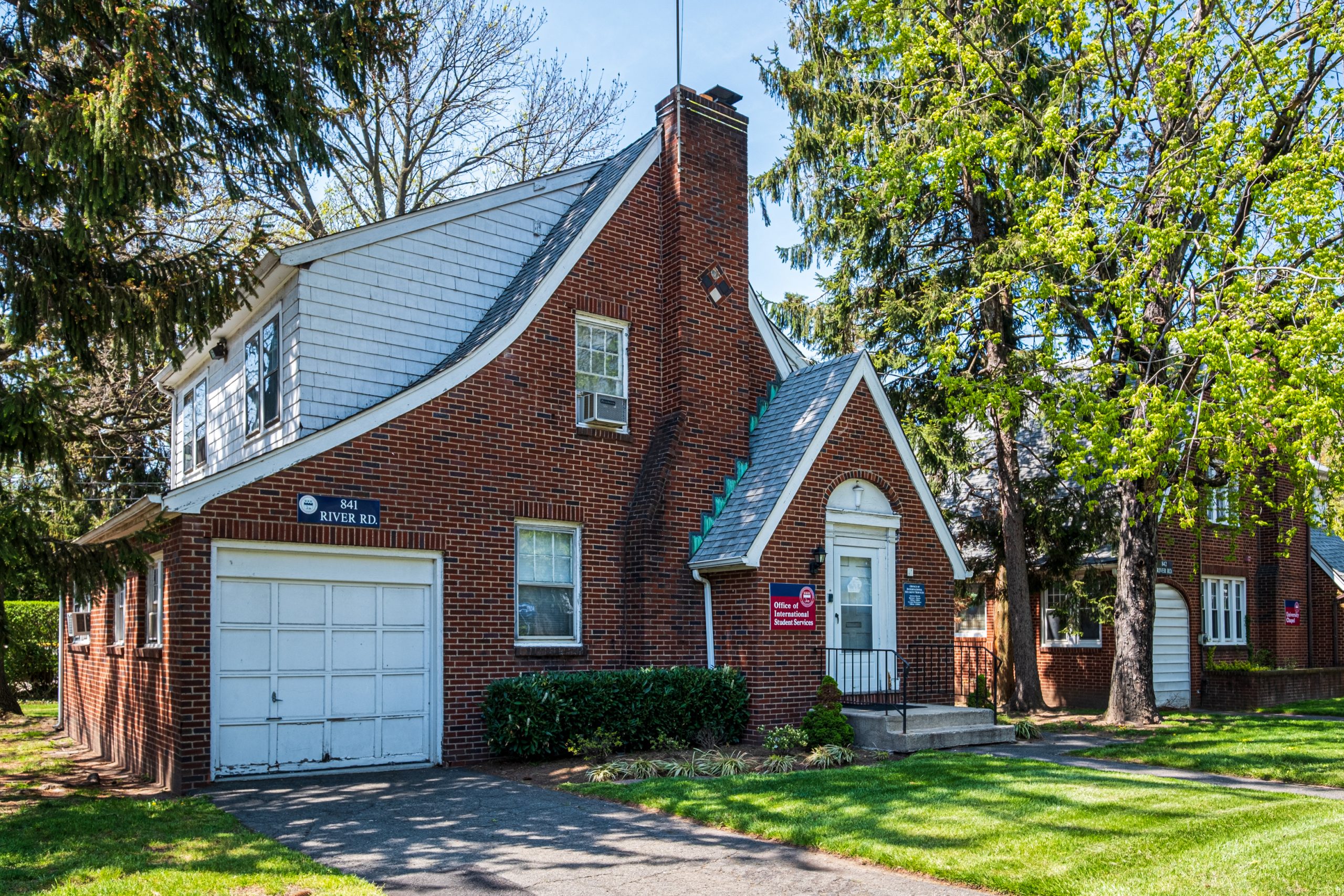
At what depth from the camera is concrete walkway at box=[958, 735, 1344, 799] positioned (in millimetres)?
11055

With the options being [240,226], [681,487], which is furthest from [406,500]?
[240,226]

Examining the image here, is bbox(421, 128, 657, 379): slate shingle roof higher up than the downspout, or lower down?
higher up

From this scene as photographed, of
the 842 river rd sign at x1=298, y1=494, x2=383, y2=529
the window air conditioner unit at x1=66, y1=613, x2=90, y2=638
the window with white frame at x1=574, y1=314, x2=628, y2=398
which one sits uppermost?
the window with white frame at x1=574, y1=314, x2=628, y2=398

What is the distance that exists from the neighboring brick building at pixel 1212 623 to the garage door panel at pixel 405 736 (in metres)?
14.0

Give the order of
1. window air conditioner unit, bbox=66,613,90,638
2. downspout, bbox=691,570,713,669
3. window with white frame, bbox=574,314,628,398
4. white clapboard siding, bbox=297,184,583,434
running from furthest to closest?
window air conditioner unit, bbox=66,613,90,638, window with white frame, bbox=574,314,628,398, downspout, bbox=691,570,713,669, white clapboard siding, bbox=297,184,583,434

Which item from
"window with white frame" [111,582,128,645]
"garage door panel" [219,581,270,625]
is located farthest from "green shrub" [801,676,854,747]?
"window with white frame" [111,582,128,645]

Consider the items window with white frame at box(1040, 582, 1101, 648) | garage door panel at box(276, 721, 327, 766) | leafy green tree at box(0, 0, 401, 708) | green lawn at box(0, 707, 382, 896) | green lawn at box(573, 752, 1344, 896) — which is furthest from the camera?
window with white frame at box(1040, 582, 1101, 648)

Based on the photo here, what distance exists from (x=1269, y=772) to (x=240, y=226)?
21.6 m

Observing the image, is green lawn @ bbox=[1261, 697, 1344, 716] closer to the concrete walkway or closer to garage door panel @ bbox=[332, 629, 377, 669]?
the concrete walkway

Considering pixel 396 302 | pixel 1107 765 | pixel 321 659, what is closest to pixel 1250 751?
pixel 1107 765

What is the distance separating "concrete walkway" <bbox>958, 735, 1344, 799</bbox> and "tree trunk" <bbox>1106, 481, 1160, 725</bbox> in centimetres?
224

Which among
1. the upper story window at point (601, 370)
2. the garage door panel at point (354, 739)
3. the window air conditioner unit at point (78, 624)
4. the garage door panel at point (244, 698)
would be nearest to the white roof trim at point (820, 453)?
the upper story window at point (601, 370)

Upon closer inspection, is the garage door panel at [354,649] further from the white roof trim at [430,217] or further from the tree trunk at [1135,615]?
the tree trunk at [1135,615]

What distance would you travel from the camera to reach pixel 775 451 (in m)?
14.7
